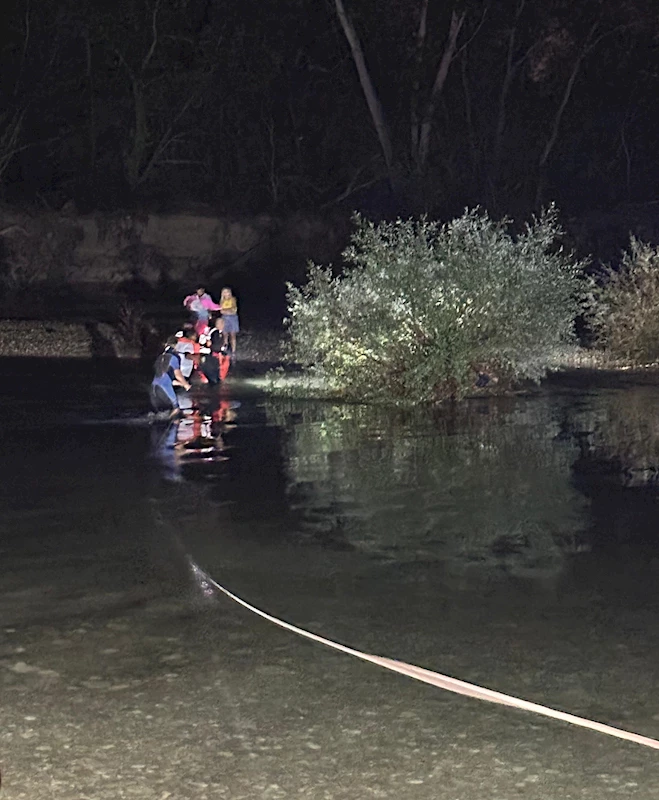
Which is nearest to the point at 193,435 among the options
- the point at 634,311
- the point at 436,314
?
the point at 436,314

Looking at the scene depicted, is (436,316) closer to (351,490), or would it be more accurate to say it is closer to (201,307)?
(201,307)

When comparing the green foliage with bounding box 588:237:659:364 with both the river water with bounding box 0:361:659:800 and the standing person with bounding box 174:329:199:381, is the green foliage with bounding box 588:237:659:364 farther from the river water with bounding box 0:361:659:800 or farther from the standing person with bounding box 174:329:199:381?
the river water with bounding box 0:361:659:800

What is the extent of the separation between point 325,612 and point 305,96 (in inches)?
1613

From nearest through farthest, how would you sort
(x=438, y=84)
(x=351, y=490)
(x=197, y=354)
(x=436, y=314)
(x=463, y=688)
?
(x=463, y=688)
(x=351, y=490)
(x=436, y=314)
(x=197, y=354)
(x=438, y=84)

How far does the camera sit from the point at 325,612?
25.6 feet

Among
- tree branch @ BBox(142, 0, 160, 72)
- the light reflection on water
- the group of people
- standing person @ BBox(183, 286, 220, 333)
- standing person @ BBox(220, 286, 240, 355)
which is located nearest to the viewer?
the light reflection on water

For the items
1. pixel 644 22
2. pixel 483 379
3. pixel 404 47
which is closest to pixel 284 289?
pixel 404 47

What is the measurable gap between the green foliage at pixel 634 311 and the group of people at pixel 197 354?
20.8 feet

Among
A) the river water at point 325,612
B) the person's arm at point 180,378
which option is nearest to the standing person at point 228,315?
the person's arm at point 180,378

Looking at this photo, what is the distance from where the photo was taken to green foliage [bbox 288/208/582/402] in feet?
62.4

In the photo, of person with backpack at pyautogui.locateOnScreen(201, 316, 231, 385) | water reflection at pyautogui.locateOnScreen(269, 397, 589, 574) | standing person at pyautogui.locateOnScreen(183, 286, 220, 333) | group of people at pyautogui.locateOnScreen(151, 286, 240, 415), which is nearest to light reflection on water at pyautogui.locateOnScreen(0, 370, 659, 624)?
water reflection at pyautogui.locateOnScreen(269, 397, 589, 574)

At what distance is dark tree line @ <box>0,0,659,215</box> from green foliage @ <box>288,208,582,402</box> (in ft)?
71.1

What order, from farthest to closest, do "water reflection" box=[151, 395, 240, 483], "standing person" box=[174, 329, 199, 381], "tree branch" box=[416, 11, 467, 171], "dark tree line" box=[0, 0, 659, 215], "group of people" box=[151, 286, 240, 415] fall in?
"dark tree line" box=[0, 0, 659, 215], "tree branch" box=[416, 11, 467, 171], "standing person" box=[174, 329, 199, 381], "group of people" box=[151, 286, 240, 415], "water reflection" box=[151, 395, 240, 483]

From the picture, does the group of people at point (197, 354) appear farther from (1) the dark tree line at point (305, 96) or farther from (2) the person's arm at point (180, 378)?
(1) the dark tree line at point (305, 96)
